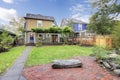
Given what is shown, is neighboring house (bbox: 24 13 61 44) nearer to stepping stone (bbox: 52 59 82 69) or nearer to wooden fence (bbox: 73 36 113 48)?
wooden fence (bbox: 73 36 113 48)

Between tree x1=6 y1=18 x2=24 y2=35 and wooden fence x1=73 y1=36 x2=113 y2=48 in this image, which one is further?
tree x1=6 y1=18 x2=24 y2=35

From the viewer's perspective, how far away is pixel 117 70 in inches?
296

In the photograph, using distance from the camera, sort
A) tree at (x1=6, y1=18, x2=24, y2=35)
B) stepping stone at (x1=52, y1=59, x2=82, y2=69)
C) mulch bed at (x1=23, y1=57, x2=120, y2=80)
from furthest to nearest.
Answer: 1. tree at (x1=6, y1=18, x2=24, y2=35)
2. stepping stone at (x1=52, y1=59, x2=82, y2=69)
3. mulch bed at (x1=23, y1=57, x2=120, y2=80)

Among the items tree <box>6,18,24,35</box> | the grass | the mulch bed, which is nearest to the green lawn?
the grass

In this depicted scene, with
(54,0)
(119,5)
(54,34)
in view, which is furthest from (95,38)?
(54,34)

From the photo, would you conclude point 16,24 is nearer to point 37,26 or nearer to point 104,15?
point 37,26

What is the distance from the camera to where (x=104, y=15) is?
2538 cm

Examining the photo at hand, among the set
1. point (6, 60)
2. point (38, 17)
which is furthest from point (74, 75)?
point (38, 17)

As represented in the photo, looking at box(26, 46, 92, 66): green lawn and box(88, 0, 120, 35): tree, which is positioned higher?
box(88, 0, 120, 35): tree

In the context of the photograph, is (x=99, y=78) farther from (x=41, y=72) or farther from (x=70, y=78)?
(x=41, y=72)

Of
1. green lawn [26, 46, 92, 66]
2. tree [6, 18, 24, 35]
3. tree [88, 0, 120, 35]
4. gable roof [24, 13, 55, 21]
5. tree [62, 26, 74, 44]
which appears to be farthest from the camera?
tree [6, 18, 24, 35]

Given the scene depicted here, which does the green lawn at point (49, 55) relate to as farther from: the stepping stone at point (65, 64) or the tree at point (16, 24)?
the tree at point (16, 24)

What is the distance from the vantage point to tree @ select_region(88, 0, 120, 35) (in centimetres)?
2344

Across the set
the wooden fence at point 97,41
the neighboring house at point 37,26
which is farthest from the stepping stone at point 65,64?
the neighboring house at point 37,26
